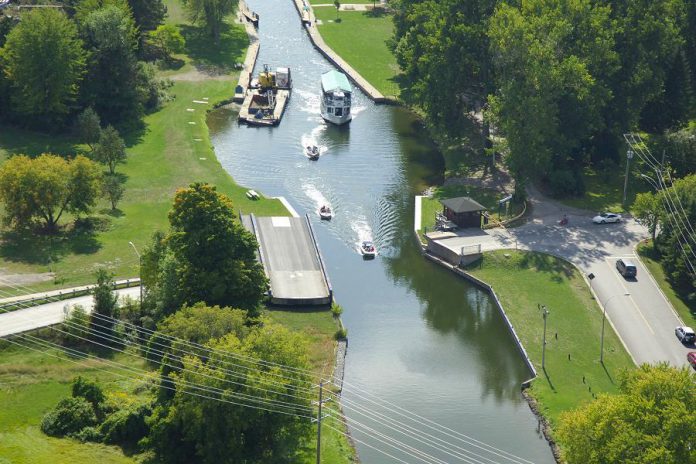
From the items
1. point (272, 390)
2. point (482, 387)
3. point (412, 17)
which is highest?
point (412, 17)

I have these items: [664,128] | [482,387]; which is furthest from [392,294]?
[664,128]

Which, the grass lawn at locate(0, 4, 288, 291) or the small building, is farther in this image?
the small building

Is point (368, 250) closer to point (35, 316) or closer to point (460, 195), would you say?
point (460, 195)

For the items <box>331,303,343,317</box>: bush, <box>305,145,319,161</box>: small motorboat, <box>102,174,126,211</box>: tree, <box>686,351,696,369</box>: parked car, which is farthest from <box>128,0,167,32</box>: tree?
<box>686,351,696,369</box>: parked car

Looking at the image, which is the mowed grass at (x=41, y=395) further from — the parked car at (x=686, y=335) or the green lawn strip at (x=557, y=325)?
the parked car at (x=686, y=335)

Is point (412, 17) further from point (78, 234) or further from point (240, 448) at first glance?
point (240, 448)

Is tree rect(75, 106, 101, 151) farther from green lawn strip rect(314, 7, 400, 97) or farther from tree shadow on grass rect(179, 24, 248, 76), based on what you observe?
green lawn strip rect(314, 7, 400, 97)

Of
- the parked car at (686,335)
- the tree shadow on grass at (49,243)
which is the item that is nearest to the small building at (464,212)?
the parked car at (686,335)
